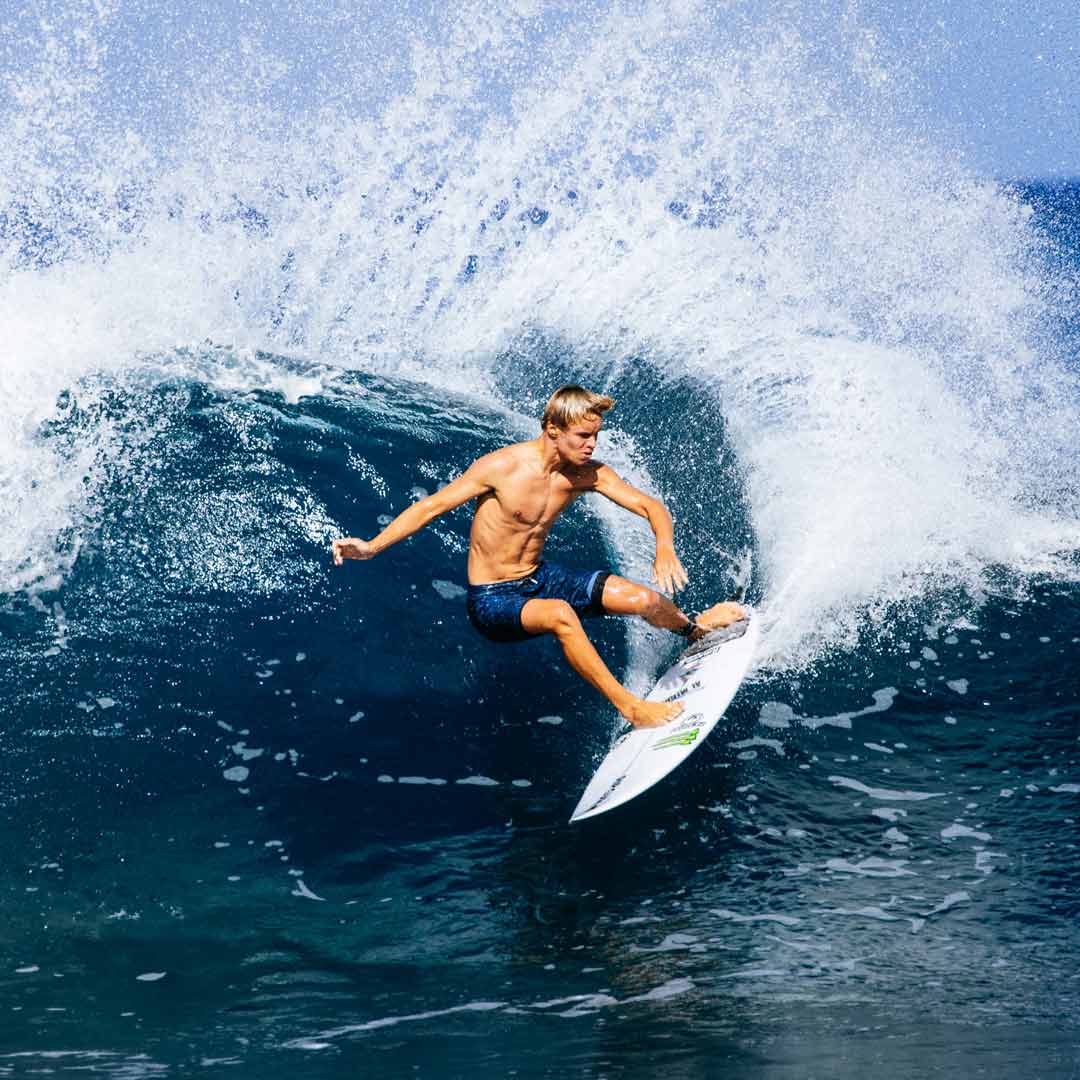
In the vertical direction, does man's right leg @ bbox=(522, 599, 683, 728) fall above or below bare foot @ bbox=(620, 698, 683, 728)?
above

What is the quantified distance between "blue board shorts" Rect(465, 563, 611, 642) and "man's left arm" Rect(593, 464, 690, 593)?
0.38 metres

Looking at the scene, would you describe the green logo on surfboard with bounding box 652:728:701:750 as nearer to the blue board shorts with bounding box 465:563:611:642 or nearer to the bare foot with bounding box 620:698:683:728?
the bare foot with bounding box 620:698:683:728

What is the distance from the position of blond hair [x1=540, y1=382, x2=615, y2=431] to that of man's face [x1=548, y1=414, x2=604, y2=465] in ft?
0.06

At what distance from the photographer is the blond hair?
5414 mm

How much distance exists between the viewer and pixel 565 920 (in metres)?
4.58

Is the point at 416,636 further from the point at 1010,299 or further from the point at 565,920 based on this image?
the point at 1010,299

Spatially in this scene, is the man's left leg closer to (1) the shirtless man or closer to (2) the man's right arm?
(1) the shirtless man

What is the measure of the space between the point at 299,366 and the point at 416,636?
408 cm

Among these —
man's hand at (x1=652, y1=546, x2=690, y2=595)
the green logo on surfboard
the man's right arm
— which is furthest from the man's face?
the green logo on surfboard

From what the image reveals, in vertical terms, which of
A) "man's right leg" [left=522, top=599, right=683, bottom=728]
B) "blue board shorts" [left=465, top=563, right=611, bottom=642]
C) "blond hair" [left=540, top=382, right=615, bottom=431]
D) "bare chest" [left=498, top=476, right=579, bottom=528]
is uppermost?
"blond hair" [left=540, top=382, right=615, bottom=431]

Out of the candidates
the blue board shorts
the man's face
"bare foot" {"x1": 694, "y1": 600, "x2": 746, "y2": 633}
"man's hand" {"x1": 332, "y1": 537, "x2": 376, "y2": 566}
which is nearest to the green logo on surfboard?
the blue board shorts

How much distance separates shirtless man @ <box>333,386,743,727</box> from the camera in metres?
5.43

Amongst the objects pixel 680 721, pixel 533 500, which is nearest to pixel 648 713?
pixel 680 721

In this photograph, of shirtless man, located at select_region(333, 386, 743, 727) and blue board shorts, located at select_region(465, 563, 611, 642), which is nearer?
shirtless man, located at select_region(333, 386, 743, 727)
